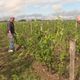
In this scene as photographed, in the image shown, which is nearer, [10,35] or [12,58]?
[12,58]

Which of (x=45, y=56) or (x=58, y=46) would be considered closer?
(x=45, y=56)

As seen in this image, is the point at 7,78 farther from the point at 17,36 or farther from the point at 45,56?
the point at 17,36

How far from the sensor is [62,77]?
9.15m

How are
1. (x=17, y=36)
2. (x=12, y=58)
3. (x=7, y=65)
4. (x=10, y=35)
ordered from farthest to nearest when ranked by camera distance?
(x=17, y=36) < (x=10, y=35) < (x=12, y=58) < (x=7, y=65)

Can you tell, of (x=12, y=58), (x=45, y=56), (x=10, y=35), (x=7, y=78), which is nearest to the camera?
(x=7, y=78)

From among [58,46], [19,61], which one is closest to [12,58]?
[19,61]

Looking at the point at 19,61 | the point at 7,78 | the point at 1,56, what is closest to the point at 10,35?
the point at 1,56

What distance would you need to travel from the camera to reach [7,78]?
897 centimetres

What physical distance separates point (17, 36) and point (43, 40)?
5.28 m

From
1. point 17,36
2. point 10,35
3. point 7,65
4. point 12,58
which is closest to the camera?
point 7,65

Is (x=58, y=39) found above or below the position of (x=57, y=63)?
above

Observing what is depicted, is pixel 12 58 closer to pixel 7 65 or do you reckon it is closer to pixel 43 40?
pixel 7 65

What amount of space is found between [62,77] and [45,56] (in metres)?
0.89

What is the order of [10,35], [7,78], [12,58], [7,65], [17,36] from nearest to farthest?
[7,78] → [7,65] → [12,58] → [10,35] → [17,36]
